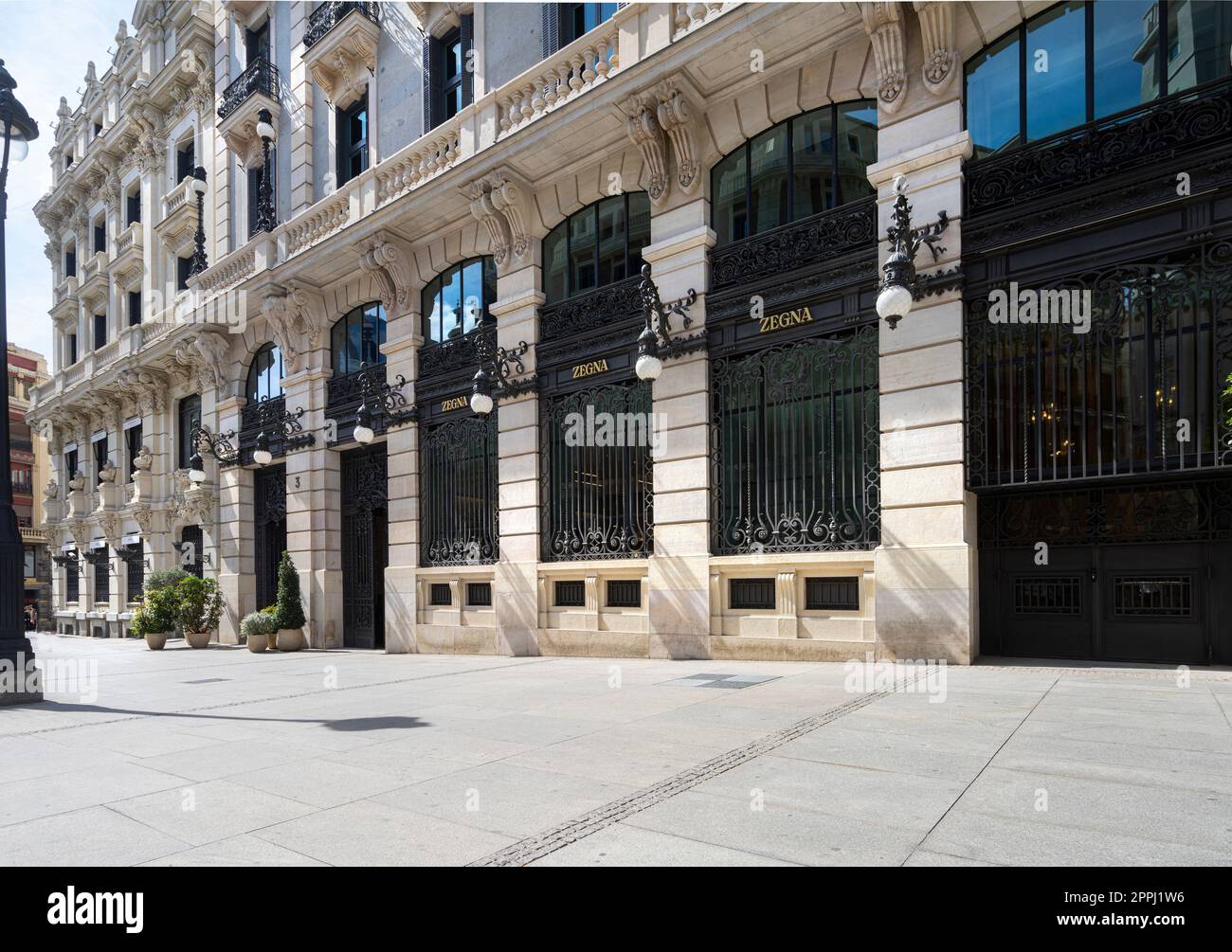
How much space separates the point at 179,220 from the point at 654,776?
97.9ft

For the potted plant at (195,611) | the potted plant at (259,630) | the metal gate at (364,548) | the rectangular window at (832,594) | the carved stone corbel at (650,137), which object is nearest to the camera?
the rectangular window at (832,594)

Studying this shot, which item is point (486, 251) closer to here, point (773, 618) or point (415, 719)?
point (773, 618)

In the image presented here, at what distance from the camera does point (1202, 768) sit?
5223 millimetres

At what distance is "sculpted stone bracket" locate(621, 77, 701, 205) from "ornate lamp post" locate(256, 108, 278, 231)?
13.6 m

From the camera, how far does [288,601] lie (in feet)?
66.0

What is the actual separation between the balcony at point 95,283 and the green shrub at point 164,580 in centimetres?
1750

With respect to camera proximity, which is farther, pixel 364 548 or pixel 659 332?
pixel 364 548

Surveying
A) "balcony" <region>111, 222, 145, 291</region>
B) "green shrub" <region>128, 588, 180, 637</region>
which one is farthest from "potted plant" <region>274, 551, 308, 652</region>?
"balcony" <region>111, 222, 145, 291</region>

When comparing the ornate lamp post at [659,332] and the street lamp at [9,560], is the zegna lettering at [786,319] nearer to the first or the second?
the ornate lamp post at [659,332]

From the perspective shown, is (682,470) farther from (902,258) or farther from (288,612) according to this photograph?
(288,612)

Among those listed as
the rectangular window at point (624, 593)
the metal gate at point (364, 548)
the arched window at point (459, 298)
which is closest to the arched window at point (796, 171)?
the arched window at point (459, 298)

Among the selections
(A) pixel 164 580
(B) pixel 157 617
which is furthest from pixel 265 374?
(B) pixel 157 617

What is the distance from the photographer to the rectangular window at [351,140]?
21297 millimetres

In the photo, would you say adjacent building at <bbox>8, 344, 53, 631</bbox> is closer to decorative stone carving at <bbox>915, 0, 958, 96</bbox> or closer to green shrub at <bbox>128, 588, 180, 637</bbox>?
green shrub at <bbox>128, 588, 180, 637</bbox>
